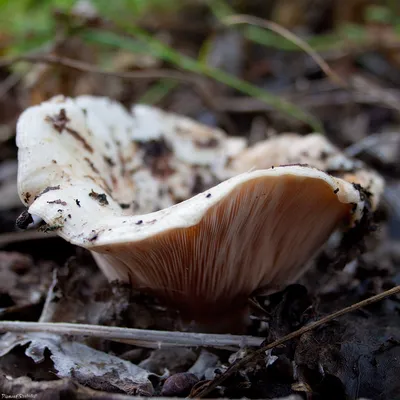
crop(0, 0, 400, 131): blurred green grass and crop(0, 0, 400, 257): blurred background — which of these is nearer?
crop(0, 0, 400, 131): blurred green grass

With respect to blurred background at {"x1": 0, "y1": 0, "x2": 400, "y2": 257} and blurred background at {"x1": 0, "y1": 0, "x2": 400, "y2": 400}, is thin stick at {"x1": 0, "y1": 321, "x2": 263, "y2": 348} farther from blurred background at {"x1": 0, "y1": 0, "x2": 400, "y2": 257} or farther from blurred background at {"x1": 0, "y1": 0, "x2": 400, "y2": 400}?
blurred background at {"x1": 0, "y1": 0, "x2": 400, "y2": 257}

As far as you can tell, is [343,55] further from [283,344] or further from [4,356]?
[4,356]

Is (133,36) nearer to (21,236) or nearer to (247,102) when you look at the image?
(247,102)

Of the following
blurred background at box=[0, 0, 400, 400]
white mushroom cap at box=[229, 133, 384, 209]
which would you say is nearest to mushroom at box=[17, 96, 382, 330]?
blurred background at box=[0, 0, 400, 400]

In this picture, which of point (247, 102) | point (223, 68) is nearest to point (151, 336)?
point (247, 102)

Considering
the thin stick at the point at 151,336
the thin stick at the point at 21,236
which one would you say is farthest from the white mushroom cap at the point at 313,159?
the thin stick at the point at 21,236
